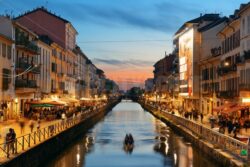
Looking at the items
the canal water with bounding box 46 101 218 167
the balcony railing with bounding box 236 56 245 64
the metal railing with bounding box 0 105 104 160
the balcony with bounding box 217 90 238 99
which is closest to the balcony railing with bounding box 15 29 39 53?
the metal railing with bounding box 0 105 104 160

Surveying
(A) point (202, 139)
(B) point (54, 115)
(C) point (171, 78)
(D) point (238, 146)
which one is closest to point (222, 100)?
(B) point (54, 115)

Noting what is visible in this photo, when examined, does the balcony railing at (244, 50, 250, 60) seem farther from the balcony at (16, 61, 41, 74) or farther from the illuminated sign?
the illuminated sign

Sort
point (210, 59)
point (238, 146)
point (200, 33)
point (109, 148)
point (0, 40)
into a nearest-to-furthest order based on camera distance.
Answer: point (238, 146) < point (109, 148) < point (0, 40) < point (210, 59) < point (200, 33)

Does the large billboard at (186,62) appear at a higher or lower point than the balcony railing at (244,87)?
higher

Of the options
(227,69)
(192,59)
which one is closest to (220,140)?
(227,69)

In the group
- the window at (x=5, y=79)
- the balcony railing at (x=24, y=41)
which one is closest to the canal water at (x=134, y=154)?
the window at (x=5, y=79)

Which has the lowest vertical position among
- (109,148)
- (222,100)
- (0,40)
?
(109,148)

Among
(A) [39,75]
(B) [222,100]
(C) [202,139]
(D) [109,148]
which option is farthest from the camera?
(A) [39,75]

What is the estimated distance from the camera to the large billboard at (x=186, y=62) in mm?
101375

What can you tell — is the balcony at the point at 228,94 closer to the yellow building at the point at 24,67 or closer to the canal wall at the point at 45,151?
the canal wall at the point at 45,151

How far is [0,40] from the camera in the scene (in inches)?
2055

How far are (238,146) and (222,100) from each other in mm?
39800

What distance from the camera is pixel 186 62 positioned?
109m

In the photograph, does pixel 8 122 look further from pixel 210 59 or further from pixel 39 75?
pixel 210 59
